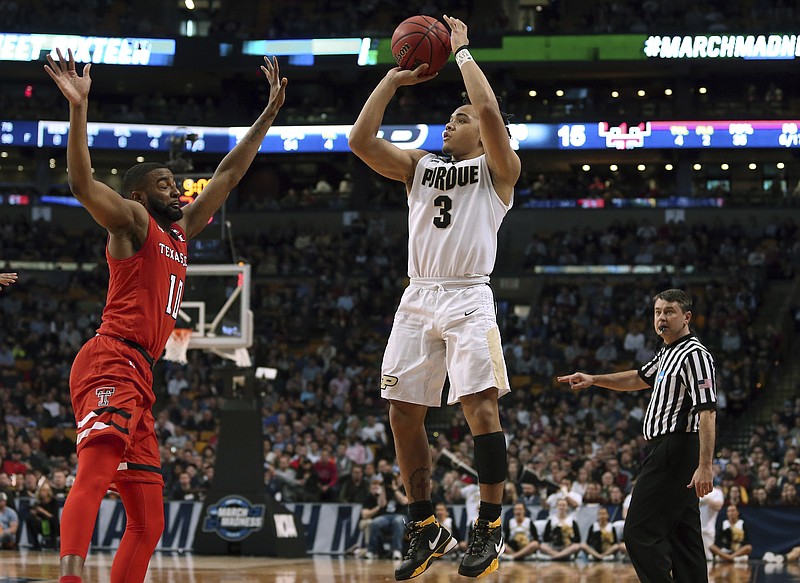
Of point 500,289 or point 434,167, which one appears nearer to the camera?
point 434,167

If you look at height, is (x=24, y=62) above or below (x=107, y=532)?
above

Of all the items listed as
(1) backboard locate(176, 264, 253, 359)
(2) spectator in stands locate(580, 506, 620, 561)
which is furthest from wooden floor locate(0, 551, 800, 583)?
(1) backboard locate(176, 264, 253, 359)

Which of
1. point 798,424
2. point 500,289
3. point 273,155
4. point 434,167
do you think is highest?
point 273,155

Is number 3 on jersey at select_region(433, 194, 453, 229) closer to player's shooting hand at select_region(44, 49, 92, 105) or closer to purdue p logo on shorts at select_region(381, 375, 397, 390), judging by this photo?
purdue p logo on shorts at select_region(381, 375, 397, 390)

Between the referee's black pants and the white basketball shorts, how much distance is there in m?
1.76

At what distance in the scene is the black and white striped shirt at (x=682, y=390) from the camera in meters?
7.69

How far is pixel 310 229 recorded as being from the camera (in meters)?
33.4

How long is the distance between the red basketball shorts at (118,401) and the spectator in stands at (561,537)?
11116mm

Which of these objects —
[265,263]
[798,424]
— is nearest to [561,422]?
[798,424]

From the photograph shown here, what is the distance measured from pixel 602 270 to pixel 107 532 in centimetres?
1629

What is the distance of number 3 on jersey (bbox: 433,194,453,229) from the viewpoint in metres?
6.60

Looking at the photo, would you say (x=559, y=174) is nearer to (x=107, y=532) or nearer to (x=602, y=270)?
(x=602, y=270)

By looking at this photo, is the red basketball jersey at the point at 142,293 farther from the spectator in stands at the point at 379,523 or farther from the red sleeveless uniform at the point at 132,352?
the spectator in stands at the point at 379,523

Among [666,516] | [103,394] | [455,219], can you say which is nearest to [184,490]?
[666,516]
